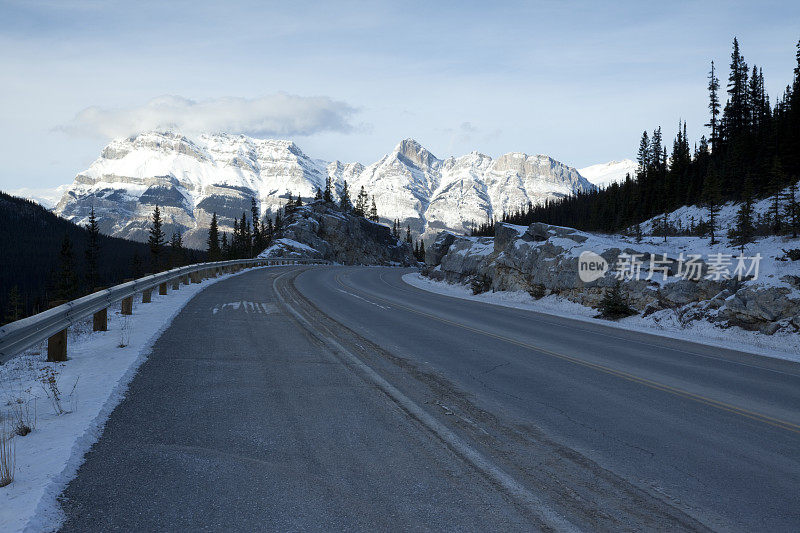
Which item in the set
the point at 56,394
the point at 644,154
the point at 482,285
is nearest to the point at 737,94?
the point at 644,154

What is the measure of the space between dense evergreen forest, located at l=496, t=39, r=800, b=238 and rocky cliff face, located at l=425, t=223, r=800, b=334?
1081 cm

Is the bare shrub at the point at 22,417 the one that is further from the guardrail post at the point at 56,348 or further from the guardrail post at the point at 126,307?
the guardrail post at the point at 126,307

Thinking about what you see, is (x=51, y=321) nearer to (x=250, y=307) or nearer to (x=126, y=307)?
(x=126, y=307)

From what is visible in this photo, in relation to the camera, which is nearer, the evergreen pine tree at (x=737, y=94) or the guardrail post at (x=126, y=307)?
the guardrail post at (x=126, y=307)

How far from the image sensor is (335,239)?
103 metres

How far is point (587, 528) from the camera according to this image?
3.30 m

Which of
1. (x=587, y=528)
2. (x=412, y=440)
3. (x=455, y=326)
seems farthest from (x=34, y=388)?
(x=455, y=326)

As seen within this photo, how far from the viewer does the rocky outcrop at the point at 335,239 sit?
85.2 metres

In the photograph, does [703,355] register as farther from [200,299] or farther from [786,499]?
[200,299]

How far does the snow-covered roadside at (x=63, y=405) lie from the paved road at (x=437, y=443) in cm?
18

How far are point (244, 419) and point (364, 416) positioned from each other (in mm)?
1295

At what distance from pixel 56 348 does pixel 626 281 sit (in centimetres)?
1721

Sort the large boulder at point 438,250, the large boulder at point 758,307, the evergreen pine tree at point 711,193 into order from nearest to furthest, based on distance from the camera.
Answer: the large boulder at point 758,307, the evergreen pine tree at point 711,193, the large boulder at point 438,250

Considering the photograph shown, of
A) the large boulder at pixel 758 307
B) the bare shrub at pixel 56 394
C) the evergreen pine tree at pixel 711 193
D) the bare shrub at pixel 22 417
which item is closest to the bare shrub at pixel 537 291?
the large boulder at pixel 758 307
